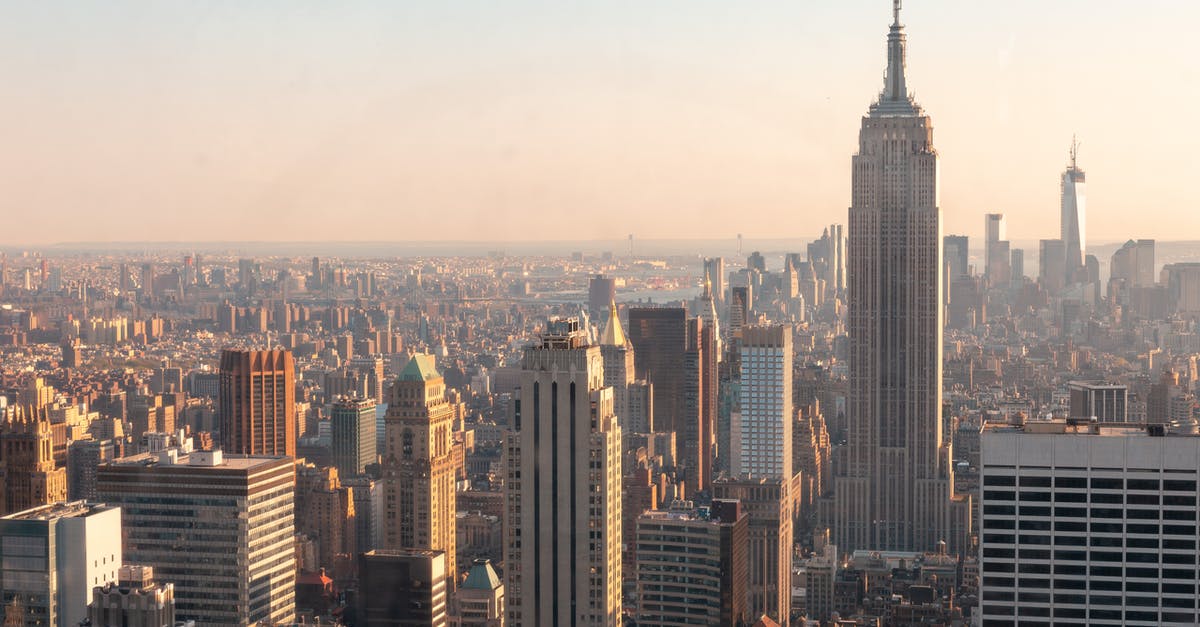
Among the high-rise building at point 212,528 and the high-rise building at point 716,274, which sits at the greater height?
the high-rise building at point 716,274

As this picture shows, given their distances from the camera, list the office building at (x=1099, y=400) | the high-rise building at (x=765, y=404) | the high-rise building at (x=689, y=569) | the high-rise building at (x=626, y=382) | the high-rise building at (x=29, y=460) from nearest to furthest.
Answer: the office building at (x=1099, y=400), the high-rise building at (x=29, y=460), the high-rise building at (x=689, y=569), the high-rise building at (x=626, y=382), the high-rise building at (x=765, y=404)

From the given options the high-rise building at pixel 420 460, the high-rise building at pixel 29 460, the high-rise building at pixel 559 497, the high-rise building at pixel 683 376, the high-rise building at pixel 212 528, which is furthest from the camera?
the high-rise building at pixel 683 376

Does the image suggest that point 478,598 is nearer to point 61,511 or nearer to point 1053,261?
point 61,511

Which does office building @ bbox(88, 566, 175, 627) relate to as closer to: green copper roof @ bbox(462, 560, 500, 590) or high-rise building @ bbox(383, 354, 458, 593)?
green copper roof @ bbox(462, 560, 500, 590)

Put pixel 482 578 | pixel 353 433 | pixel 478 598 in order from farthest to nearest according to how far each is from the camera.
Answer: pixel 353 433, pixel 482 578, pixel 478 598

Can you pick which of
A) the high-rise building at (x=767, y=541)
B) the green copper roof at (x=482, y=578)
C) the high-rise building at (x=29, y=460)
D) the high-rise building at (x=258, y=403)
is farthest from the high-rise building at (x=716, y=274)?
the high-rise building at (x=29, y=460)

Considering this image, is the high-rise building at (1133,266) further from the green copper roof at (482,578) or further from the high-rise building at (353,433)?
the high-rise building at (353,433)

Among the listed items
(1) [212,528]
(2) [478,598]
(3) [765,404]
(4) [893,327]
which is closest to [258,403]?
(1) [212,528]
